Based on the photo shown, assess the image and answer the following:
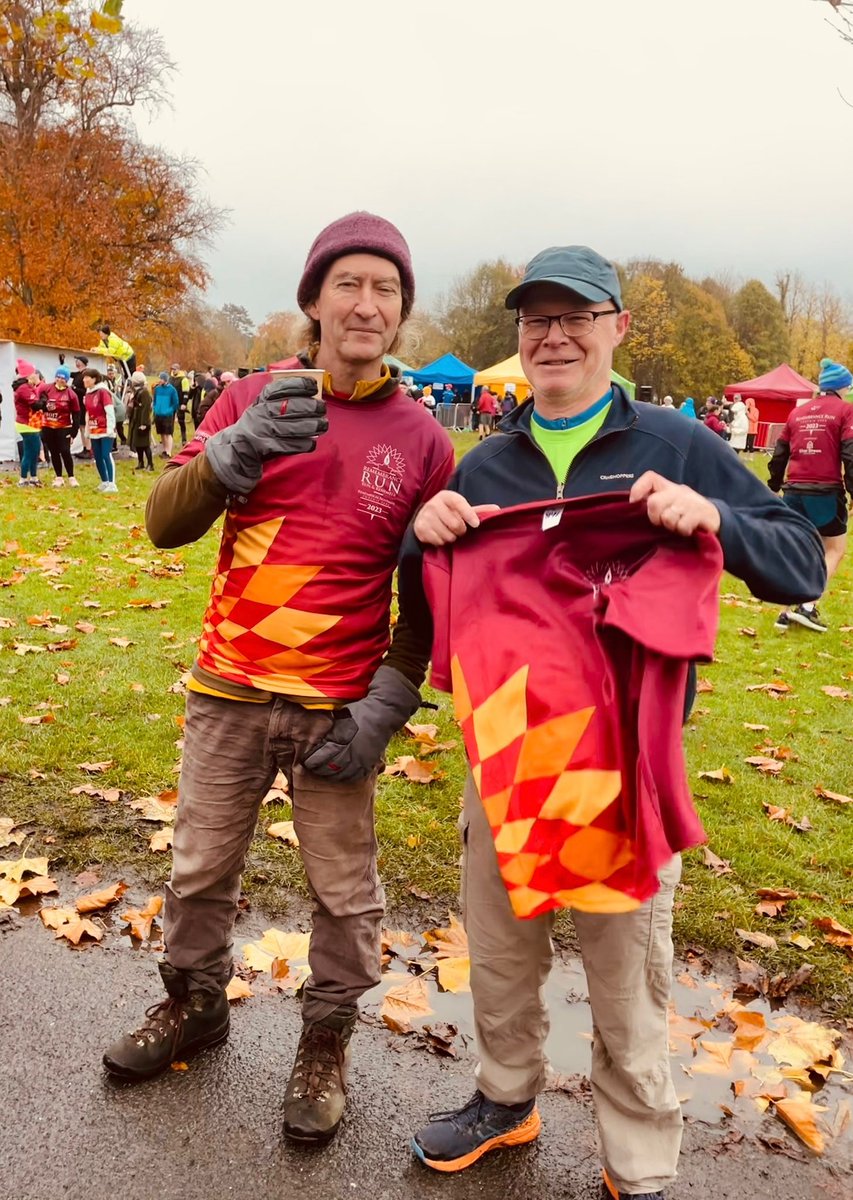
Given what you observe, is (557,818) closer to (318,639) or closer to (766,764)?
(318,639)

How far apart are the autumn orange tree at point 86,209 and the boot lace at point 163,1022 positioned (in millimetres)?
26841

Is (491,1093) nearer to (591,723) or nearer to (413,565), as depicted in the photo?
(591,723)

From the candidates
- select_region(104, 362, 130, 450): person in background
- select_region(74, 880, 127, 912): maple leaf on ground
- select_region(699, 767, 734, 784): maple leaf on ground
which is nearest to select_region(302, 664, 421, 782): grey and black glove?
select_region(74, 880, 127, 912): maple leaf on ground

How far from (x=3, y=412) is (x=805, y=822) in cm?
1729

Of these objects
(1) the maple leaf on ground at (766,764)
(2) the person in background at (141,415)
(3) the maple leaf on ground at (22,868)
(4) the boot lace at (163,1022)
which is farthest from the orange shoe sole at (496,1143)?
(2) the person in background at (141,415)

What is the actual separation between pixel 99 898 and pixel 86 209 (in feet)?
A: 88.0

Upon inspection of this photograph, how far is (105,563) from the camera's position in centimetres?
919

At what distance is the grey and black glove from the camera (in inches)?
92.4

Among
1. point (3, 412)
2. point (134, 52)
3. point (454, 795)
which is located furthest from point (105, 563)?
point (134, 52)

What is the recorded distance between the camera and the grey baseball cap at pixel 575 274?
2.09 meters

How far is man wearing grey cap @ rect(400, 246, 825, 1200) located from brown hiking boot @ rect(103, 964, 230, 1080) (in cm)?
78

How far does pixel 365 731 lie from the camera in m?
2.35

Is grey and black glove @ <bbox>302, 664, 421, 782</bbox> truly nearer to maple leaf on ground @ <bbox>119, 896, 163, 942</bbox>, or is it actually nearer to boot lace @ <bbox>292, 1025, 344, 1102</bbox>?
boot lace @ <bbox>292, 1025, 344, 1102</bbox>

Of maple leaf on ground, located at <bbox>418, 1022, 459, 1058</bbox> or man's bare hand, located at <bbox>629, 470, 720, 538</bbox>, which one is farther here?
maple leaf on ground, located at <bbox>418, 1022, 459, 1058</bbox>
